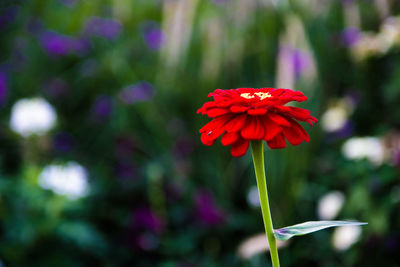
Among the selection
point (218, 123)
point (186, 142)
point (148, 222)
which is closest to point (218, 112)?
point (218, 123)

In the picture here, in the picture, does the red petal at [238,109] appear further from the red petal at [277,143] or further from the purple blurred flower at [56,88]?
the purple blurred flower at [56,88]

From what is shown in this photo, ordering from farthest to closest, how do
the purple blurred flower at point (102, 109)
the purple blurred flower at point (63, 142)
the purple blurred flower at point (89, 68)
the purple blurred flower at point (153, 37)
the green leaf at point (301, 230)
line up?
the purple blurred flower at point (153, 37) → the purple blurred flower at point (89, 68) → the purple blurred flower at point (102, 109) → the purple blurred flower at point (63, 142) → the green leaf at point (301, 230)

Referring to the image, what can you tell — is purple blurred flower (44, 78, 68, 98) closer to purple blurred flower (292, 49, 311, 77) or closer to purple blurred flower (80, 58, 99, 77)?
purple blurred flower (80, 58, 99, 77)

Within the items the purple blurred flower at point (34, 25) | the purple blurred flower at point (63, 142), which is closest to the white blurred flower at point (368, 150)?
the purple blurred flower at point (63, 142)

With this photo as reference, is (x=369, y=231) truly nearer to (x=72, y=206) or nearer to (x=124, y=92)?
(x=72, y=206)

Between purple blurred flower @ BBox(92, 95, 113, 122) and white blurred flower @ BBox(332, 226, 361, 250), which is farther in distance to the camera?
purple blurred flower @ BBox(92, 95, 113, 122)

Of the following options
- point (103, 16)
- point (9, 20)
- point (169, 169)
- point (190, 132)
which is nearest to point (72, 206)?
point (169, 169)

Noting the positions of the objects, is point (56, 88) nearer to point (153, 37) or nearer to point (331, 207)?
point (153, 37)

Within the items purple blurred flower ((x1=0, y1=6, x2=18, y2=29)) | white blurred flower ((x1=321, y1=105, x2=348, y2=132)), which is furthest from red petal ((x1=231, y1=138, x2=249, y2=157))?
purple blurred flower ((x1=0, y1=6, x2=18, y2=29))
